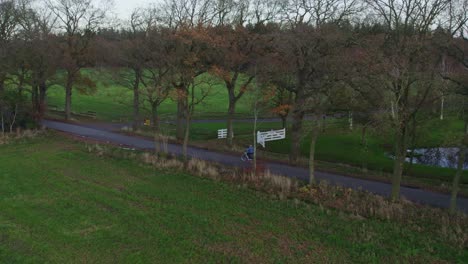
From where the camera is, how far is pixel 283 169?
1009 inches

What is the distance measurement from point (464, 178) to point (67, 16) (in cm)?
3932

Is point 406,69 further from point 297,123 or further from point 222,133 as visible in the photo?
point 222,133

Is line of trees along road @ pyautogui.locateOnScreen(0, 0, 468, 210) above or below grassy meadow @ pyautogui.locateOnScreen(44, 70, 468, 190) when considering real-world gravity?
above

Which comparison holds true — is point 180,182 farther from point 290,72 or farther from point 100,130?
point 100,130

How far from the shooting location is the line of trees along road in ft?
62.1

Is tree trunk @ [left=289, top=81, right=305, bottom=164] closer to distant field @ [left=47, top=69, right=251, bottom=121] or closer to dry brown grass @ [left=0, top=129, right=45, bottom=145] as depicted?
distant field @ [left=47, top=69, right=251, bottom=121]

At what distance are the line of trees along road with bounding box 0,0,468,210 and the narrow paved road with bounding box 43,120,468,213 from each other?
1.70 m

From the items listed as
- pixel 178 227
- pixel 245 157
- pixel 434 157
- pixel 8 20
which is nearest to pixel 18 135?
pixel 8 20

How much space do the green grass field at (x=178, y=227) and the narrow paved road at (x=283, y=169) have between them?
5059 mm

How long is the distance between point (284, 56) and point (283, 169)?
24.2 feet

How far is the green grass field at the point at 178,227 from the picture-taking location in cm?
1302

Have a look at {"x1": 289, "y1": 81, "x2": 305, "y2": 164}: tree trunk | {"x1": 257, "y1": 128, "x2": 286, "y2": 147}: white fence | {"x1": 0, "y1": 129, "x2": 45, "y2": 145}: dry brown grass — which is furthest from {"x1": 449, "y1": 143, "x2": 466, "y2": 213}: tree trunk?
{"x1": 0, "y1": 129, "x2": 45, "y2": 145}: dry brown grass

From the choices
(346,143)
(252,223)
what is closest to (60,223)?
(252,223)

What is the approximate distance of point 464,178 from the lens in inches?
1001
